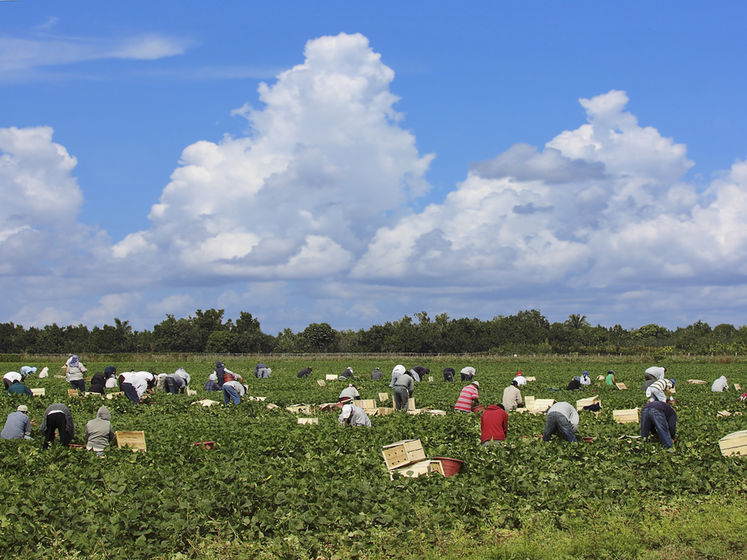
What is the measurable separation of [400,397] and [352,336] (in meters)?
130

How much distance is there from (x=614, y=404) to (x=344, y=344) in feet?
415

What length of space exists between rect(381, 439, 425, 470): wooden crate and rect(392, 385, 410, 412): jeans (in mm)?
10658

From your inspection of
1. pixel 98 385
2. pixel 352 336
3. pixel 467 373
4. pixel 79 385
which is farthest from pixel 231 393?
pixel 352 336

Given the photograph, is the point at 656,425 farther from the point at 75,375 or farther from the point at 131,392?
the point at 75,375

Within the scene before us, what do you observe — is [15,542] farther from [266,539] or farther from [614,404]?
[614,404]

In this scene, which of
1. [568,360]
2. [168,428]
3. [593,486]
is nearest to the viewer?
[593,486]

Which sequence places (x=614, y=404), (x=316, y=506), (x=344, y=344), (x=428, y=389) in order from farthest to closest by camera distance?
(x=344, y=344) < (x=428, y=389) < (x=614, y=404) < (x=316, y=506)

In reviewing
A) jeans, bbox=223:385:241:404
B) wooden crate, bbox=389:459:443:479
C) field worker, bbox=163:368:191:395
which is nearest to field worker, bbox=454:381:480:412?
jeans, bbox=223:385:241:404

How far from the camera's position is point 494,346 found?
444 ft

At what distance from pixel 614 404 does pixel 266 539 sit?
1966 cm

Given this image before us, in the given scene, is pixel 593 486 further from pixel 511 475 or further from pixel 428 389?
pixel 428 389

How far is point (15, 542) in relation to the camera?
9961 millimetres

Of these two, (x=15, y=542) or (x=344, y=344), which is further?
(x=344, y=344)

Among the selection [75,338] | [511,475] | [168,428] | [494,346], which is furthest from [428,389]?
[75,338]
